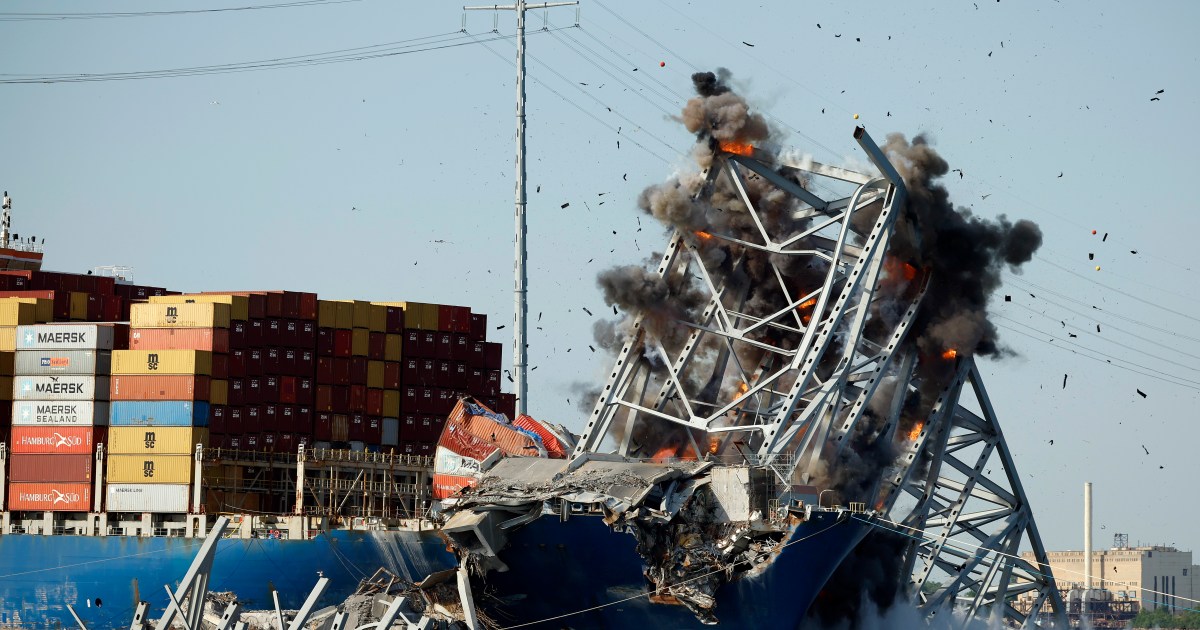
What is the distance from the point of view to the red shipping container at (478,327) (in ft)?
284

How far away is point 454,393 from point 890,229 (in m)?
29.6

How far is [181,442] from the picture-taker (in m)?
74.9

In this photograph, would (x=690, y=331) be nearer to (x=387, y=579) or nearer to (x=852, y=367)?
(x=852, y=367)

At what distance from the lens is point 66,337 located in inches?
3056

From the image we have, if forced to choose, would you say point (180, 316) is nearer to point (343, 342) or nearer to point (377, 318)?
point (343, 342)

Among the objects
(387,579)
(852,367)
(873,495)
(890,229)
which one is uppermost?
(890,229)

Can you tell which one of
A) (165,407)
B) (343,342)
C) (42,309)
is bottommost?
(165,407)

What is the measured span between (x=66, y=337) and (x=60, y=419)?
12.0 feet

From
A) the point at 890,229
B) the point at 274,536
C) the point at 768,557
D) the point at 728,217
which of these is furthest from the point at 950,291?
the point at 274,536

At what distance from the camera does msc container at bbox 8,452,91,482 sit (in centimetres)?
7588

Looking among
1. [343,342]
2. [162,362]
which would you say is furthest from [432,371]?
[162,362]

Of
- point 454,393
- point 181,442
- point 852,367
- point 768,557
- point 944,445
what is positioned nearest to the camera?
point 768,557

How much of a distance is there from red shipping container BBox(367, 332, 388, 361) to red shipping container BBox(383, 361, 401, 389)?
53 cm

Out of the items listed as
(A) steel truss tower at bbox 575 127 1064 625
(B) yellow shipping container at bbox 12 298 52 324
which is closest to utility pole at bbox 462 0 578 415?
(A) steel truss tower at bbox 575 127 1064 625
